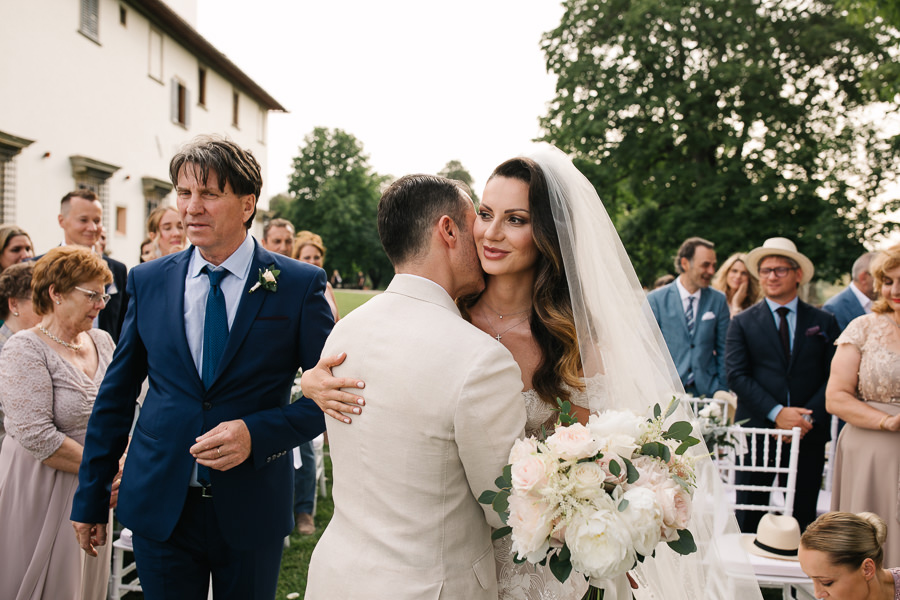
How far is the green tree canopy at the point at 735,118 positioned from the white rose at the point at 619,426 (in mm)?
17285

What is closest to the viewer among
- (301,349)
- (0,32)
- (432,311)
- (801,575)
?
(432,311)

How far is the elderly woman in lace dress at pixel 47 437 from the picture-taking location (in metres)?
3.15

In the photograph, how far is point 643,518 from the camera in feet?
5.37

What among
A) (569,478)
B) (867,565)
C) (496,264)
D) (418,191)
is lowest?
(867,565)

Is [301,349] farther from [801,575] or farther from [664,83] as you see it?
[664,83]

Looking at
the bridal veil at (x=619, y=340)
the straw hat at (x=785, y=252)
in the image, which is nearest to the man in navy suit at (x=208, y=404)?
the bridal veil at (x=619, y=340)

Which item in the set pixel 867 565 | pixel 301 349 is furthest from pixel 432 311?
pixel 867 565

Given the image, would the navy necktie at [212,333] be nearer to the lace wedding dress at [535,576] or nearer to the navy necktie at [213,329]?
the navy necktie at [213,329]

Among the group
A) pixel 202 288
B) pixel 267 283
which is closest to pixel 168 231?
pixel 202 288

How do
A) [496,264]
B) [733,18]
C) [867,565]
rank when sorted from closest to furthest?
[496,264], [867,565], [733,18]

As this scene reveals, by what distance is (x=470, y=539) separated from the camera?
193cm

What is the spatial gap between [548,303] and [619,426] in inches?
34.9

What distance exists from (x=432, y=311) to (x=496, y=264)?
616 mm

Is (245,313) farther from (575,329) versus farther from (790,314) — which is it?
(790,314)
